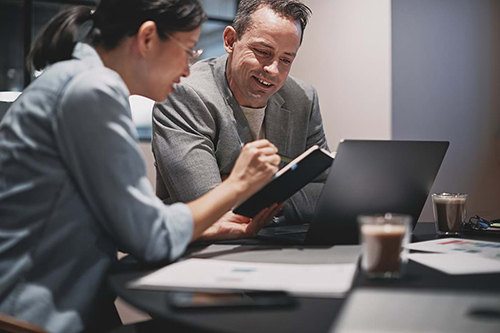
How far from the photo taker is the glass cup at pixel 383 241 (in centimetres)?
95

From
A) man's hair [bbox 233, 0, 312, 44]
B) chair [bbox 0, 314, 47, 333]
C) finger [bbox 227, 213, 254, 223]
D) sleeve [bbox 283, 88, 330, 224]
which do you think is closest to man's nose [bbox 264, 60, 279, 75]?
man's hair [bbox 233, 0, 312, 44]

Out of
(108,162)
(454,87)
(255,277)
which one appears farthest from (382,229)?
(454,87)

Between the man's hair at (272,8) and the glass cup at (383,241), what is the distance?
1.21 meters

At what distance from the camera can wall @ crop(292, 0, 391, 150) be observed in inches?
115

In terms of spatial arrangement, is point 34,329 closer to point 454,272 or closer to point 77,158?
point 77,158

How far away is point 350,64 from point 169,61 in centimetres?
198

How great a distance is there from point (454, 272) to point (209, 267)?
0.46 meters

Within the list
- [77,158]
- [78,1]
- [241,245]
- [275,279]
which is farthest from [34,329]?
[78,1]

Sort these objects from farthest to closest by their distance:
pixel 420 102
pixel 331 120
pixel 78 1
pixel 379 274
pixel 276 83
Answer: pixel 78 1 → pixel 331 120 → pixel 420 102 → pixel 276 83 → pixel 379 274

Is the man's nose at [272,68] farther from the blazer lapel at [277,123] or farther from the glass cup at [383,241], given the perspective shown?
the glass cup at [383,241]

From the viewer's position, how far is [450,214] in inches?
59.9

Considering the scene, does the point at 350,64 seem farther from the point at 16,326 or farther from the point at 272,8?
the point at 16,326

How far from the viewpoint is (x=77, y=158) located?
1.05 m

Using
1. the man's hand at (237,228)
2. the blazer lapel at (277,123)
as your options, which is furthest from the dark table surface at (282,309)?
the blazer lapel at (277,123)
